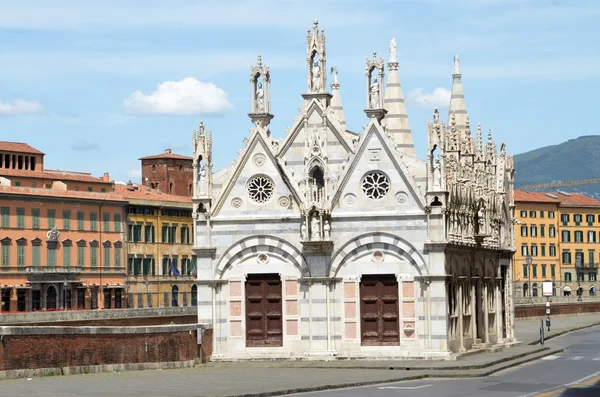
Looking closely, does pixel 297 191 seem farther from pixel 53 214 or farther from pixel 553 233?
pixel 553 233

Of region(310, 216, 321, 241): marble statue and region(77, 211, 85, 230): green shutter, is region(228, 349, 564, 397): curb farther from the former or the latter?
region(77, 211, 85, 230): green shutter

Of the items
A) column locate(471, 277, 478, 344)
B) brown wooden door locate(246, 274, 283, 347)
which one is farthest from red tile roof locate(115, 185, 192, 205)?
brown wooden door locate(246, 274, 283, 347)

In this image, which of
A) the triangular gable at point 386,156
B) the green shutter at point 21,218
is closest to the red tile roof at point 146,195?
the green shutter at point 21,218

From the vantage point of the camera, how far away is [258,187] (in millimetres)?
53344

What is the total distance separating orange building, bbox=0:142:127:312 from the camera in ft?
384

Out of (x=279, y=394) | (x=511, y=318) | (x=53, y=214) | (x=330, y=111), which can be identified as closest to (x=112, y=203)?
(x=53, y=214)

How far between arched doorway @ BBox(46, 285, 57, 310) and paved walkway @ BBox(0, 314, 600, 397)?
6783cm

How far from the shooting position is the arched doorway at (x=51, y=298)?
394 ft

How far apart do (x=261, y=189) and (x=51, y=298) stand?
231ft

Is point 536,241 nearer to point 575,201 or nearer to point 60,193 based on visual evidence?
point 575,201

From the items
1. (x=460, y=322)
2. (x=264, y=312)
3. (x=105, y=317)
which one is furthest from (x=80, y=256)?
(x=460, y=322)

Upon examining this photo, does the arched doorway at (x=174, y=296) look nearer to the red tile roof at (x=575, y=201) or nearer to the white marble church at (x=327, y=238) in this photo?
the red tile roof at (x=575, y=201)

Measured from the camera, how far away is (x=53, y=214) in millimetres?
121000

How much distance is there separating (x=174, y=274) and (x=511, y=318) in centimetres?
7466
